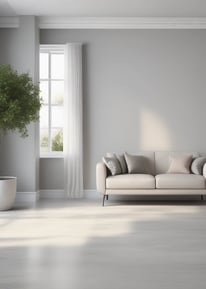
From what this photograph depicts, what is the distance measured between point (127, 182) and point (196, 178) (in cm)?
112

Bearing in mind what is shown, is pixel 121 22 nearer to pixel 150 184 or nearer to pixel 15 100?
pixel 15 100

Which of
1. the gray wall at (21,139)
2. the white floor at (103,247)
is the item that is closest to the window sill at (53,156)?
the gray wall at (21,139)

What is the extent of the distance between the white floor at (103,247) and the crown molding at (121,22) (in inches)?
134

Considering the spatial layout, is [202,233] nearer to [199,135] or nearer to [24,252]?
[24,252]

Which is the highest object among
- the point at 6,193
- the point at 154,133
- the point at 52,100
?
the point at 52,100

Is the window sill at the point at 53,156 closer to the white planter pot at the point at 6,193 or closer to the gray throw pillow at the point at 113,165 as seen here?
the gray throw pillow at the point at 113,165

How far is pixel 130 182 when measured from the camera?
7.10 metres

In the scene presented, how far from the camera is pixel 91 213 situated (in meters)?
6.46

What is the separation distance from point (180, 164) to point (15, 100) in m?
3.05

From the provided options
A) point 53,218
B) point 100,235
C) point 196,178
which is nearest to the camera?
point 100,235

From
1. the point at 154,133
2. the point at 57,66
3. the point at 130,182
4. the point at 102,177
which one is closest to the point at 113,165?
the point at 102,177

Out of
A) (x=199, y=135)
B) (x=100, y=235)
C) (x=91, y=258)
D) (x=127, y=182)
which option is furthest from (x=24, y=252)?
(x=199, y=135)

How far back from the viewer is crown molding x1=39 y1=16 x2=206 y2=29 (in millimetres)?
8078

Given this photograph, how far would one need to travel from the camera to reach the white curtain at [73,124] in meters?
8.09
